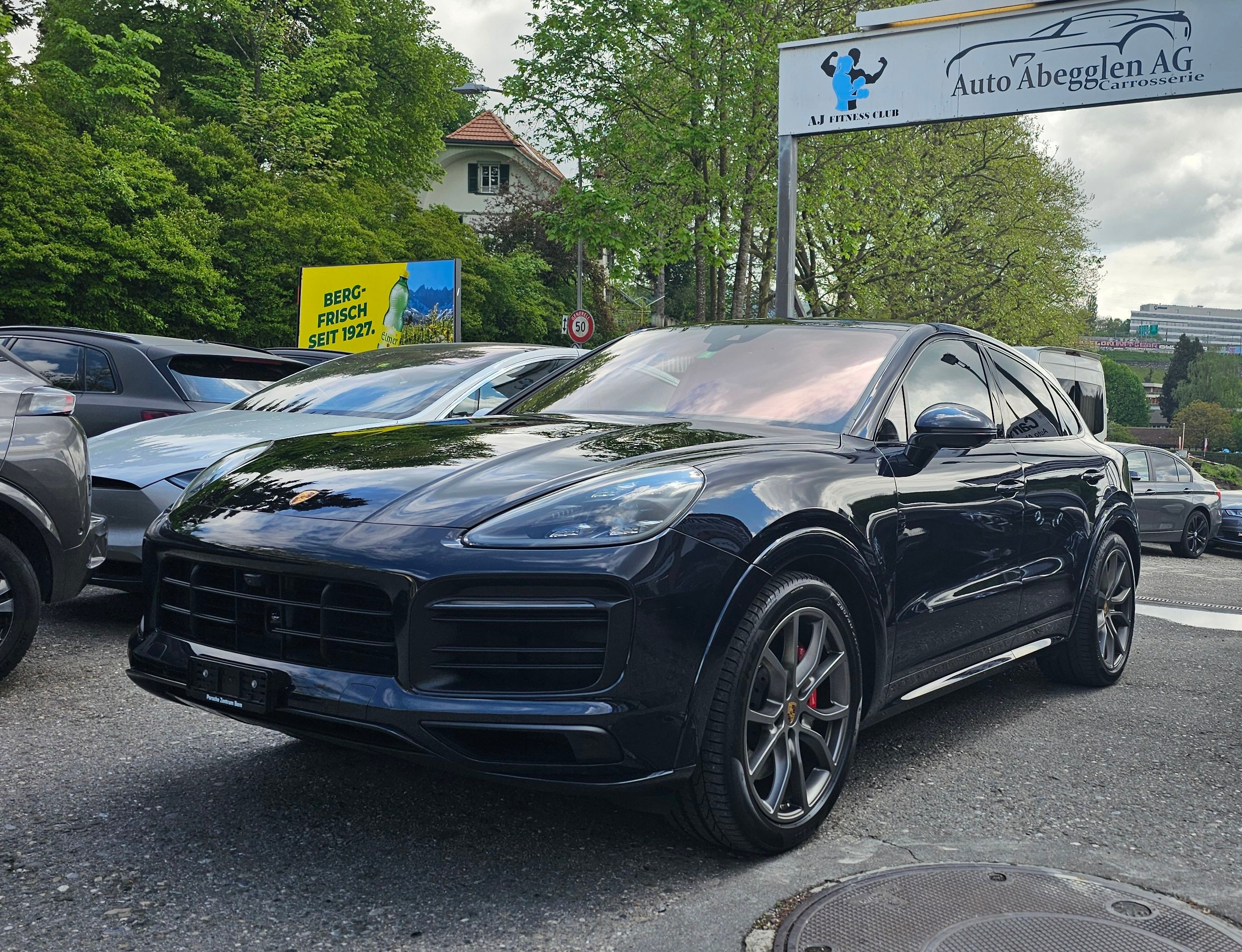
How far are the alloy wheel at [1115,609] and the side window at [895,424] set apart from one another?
70.3 inches

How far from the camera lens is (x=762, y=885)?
3076 mm

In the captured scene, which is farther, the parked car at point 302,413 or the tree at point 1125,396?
the tree at point 1125,396

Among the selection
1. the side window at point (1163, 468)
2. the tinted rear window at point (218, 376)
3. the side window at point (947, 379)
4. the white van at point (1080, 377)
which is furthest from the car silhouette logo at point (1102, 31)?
the side window at point (947, 379)

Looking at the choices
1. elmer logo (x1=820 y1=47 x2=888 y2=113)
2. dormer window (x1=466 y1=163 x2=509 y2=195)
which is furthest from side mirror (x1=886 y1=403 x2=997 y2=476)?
dormer window (x1=466 y1=163 x2=509 y2=195)

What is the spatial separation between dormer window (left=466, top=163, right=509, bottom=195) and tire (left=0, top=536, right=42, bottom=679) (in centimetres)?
5687

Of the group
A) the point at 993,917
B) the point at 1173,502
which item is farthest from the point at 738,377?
the point at 1173,502

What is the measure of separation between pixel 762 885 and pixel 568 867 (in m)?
0.50

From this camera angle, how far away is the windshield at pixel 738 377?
411cm

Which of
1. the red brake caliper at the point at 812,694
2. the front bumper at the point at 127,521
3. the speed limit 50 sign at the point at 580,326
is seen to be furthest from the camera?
the speed limit 50 sign at the point at 580,326

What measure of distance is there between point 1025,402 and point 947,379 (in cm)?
81

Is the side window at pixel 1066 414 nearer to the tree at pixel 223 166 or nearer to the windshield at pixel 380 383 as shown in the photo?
the windshield at pixel 380 383

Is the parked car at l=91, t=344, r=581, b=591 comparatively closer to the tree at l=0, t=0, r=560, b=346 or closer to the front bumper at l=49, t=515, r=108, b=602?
the front bumper at l=49, t=515, r=108, b=602

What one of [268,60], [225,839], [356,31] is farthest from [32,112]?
[225,839]

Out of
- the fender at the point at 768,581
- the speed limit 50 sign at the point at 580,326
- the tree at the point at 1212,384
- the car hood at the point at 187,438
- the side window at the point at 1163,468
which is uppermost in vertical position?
the speed limit 50 sign at the point at 580,326
